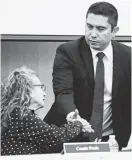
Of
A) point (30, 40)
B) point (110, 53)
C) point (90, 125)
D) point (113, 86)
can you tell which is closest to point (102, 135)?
point (90, 125)

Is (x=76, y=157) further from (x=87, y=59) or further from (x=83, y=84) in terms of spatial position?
(x=87, y=59)

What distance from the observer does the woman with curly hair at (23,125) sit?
3.68 metres

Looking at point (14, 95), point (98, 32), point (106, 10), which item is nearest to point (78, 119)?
point (14, 95)

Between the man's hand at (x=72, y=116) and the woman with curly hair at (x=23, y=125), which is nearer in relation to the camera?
the woman with curly hair at (x=23, y=125)

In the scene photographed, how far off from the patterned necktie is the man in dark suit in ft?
0.06

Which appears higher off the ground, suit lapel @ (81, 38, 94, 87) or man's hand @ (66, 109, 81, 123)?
suit lapel @ (81, 38, 94, 87)

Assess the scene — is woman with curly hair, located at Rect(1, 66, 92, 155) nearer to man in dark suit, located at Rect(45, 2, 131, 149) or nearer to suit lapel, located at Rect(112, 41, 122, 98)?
man in dark suit, located at Rect(45, 2, 131, 149)

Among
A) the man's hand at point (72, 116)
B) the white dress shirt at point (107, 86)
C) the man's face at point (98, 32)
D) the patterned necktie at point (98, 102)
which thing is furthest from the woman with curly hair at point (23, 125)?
the man's face at point (98, 32)

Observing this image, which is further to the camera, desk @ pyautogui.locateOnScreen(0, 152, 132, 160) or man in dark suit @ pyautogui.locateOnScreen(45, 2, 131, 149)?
man in dark suit @ pyautogui.locateOnScreen(45, 2, 131, 149)

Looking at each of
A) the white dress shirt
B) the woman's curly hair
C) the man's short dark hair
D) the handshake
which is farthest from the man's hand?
the man's short dark hair

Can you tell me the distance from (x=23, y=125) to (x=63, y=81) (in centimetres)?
56

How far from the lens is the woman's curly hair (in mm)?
3684

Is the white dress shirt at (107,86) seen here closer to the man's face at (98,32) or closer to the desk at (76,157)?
the man's face at (98,32)

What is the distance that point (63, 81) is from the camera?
3850 millimetres
